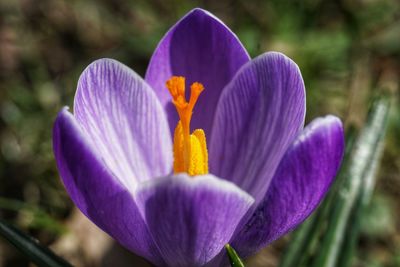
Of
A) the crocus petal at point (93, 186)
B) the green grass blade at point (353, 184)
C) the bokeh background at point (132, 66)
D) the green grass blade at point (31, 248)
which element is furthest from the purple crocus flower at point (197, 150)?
the bokeh background at point (132, 66)

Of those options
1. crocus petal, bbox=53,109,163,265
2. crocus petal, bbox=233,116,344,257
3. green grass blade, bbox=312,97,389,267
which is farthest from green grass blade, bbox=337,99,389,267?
crocus petal, bbox=53,109,163,265

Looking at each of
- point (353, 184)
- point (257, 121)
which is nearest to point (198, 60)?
point (257, 121)

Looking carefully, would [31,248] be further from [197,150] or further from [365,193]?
[365,193]

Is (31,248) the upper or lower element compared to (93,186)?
lower

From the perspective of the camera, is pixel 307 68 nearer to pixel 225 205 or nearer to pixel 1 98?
pixel 1 98

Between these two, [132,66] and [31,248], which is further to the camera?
[132,66]

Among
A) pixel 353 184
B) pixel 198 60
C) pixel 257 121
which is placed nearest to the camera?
pixel 257 121

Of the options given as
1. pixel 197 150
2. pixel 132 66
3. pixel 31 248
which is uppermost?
pixel 197 150
